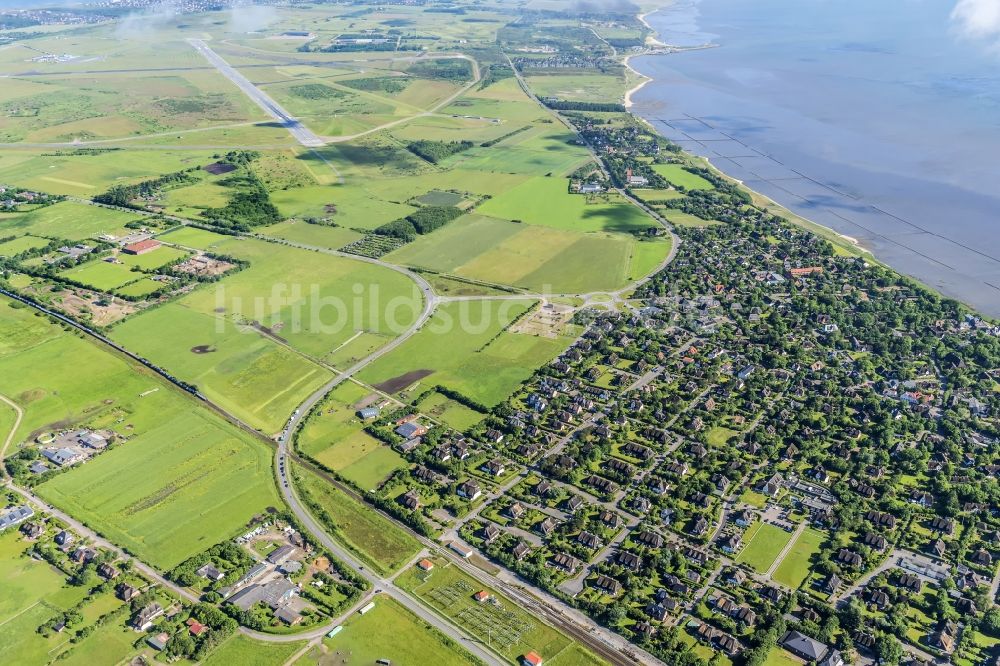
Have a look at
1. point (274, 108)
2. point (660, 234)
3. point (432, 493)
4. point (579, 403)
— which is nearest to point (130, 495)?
A: point (432, 493)

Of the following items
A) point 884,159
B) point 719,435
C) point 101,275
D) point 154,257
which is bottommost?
point 719,435

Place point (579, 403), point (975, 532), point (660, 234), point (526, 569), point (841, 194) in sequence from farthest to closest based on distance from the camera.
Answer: point (841, 194), point (660, 234), point (579, 403), point (975, 532), point (526, 569)

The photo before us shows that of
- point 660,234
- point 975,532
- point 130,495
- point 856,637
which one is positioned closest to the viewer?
point 856,637

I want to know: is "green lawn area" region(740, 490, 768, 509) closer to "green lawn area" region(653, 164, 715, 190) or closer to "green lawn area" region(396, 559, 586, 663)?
"green lawn area" region(396, 559, 586, 663)

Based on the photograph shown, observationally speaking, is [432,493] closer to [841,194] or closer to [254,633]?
[254,633]

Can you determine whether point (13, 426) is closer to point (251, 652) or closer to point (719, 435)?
point (251, 652)

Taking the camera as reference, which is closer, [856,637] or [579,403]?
[856,637]

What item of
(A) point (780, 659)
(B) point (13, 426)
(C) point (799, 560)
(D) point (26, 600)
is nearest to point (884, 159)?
(C) point (799, 560)
